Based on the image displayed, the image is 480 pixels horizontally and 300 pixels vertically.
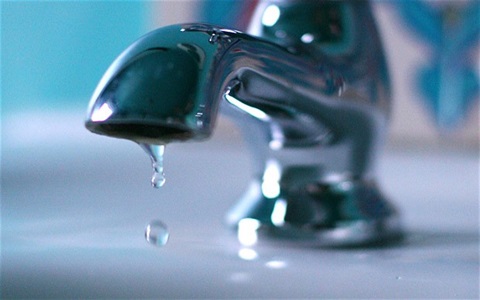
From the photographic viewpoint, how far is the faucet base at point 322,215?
1.27 feet

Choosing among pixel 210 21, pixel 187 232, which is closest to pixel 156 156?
pixel 187 232

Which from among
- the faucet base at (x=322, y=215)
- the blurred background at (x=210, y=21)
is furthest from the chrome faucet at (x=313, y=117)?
Result: the blurred background at (x=210, y=21)

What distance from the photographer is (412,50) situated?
86 centimetres

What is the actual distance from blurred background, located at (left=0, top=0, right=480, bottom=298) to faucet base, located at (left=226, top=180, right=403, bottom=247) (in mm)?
12

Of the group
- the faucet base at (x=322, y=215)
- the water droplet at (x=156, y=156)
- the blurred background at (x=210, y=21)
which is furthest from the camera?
the blurred background at (x=210, y=21)

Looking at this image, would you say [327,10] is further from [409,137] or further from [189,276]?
[409,137]

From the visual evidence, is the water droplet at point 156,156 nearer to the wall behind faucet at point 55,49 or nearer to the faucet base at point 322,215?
the faucet base at point 322,215

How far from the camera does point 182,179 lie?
0.71 meters

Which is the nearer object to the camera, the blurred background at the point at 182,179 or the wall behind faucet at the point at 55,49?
the blurred background at the point at 182,179

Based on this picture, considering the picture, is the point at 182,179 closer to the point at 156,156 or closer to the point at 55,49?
the point at 55,49

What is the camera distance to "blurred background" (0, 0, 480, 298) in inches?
12.8

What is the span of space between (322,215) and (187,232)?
108 millimetres

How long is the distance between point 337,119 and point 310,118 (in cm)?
2

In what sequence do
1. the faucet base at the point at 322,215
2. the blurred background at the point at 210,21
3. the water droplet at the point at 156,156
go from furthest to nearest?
1. the blurred background at the point at 210,21
2. the faucet base at the point at 322,215
3. the water droplet at the point at 156,156
